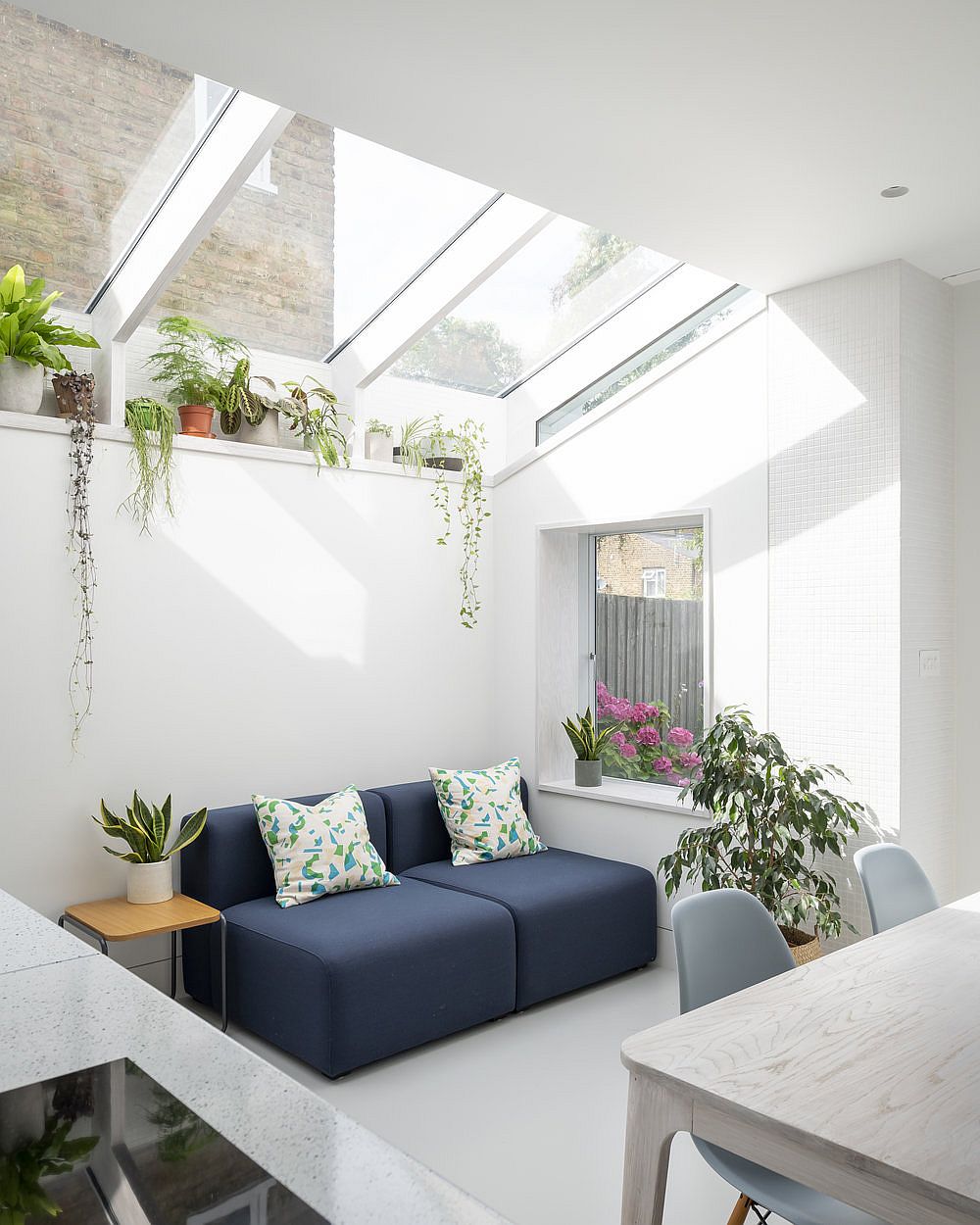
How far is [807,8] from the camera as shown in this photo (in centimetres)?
223

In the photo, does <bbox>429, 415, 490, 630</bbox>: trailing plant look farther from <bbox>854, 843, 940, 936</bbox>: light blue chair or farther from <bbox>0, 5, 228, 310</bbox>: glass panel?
<bbox>854, 843, 940, 936</bbox>: light blue chair

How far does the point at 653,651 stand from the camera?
4750mm

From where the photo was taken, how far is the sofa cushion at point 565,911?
3842mm

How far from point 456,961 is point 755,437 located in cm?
241

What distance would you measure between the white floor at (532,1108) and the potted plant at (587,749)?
3.46 feet

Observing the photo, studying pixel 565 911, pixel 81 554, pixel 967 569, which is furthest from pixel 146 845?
pixel 967 569

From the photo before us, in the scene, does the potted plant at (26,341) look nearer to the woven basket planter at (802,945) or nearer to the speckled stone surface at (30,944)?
the speckled stone surface at (30,944)

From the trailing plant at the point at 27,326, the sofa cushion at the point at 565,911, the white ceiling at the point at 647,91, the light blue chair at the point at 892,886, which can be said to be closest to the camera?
the white ceiling at the point at 647,91

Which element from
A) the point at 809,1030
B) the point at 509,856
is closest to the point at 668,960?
the point at 509,856

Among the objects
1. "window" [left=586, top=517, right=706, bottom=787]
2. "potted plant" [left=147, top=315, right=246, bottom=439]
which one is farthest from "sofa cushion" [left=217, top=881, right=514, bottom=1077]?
A: "potted plant" [left=147, top=315, right=246, bottom=439]

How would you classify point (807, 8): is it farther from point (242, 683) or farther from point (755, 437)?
point (242, 683)

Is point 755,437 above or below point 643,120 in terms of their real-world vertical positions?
below

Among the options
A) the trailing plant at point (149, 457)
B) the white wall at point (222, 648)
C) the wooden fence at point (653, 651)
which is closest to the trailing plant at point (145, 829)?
the white wall at point (222, 648)

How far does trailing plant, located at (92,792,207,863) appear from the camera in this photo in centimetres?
362
